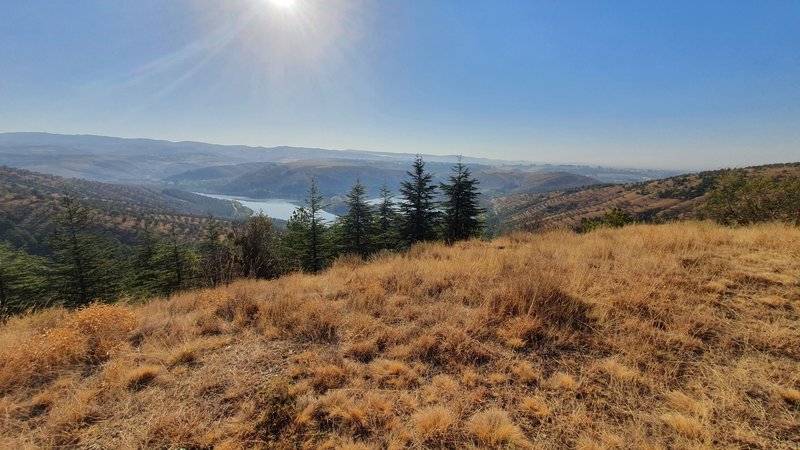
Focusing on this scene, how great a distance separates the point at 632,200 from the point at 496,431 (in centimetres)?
Result: 12323

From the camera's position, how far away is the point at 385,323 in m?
4.31

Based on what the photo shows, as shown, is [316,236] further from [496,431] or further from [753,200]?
[753,200]

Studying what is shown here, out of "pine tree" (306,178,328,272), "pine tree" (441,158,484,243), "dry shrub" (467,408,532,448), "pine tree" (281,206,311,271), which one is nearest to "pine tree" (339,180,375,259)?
"pine tree" (306,178,328,272)

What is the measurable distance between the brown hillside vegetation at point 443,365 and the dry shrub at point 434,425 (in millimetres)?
13

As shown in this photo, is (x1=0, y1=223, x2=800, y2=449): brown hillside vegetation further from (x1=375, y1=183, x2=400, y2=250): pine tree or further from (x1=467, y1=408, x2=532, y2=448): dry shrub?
(x1=375, y1=183, x2=400, y2=250): pine tree

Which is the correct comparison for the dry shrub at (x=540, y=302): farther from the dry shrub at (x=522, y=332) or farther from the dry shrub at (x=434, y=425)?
the dry shrub at (x=434, y=425)

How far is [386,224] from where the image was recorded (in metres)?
29.8

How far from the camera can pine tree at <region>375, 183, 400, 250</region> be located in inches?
1061

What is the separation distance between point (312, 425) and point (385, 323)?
5.92 feet

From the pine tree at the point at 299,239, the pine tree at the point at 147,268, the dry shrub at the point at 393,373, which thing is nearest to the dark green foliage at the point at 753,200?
the dry shrub at the point at 393,373

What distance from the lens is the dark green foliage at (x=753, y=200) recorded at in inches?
465

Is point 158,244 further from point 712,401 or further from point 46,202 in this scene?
point 46,202

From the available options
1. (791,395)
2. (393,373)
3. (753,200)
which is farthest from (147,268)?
(753,200)

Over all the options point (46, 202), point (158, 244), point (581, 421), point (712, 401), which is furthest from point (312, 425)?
point (46, 202)
